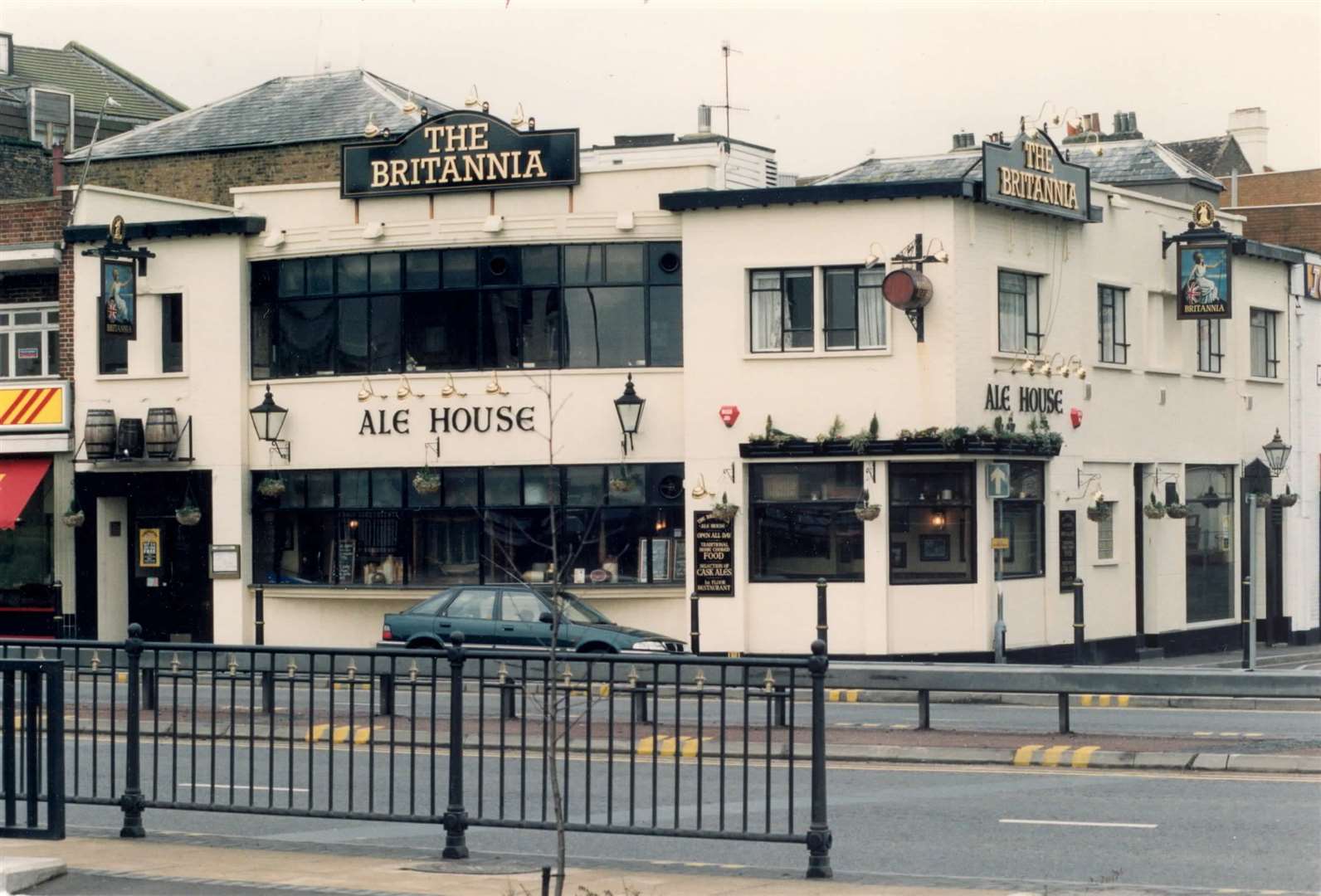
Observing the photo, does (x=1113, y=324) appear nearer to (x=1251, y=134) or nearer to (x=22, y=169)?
(x=22, y=169)

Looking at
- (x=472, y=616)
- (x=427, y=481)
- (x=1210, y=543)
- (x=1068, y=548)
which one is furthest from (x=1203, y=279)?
(x=472, y=616)

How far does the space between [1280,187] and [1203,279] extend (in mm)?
24898

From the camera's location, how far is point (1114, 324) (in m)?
32.1

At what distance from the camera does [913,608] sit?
92.2 feet

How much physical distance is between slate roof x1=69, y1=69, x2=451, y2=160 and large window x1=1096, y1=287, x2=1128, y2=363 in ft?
42.5

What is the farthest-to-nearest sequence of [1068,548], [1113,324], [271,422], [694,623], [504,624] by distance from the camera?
1. [1113,324]
2. [271,422]
3. [1068,548]
4. [694,623]
5. [504,624]

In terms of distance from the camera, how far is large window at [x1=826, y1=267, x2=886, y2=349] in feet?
93.2

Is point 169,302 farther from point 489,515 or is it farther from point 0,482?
point 489,515

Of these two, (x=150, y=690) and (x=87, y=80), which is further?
(x=87, y=80)

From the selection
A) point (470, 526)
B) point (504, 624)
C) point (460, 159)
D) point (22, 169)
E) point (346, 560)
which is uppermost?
point (22, 169)

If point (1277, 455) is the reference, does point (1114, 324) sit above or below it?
above

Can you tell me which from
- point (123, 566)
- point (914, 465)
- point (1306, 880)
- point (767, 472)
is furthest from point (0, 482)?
point (1306, 880)

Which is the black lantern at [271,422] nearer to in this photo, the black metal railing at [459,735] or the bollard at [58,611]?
the bollard at [58,611]

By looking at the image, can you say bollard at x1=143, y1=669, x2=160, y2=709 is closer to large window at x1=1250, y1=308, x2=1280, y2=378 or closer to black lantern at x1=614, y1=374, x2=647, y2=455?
black lantern at x1=614, y1=374, x2=647, y2=455
